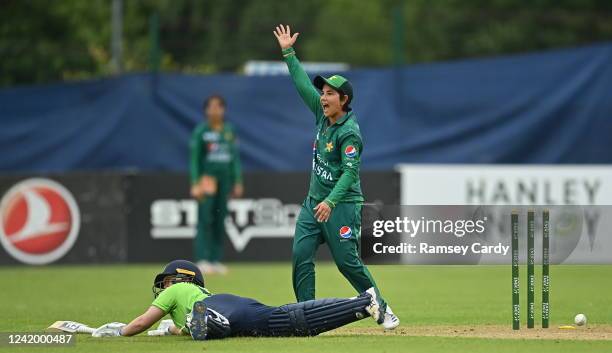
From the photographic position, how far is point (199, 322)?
10.9m

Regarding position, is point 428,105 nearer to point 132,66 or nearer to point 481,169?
point 481,169

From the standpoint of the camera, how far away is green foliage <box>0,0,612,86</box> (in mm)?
25453

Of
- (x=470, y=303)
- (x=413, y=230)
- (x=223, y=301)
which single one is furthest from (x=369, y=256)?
(x=470, y=303)

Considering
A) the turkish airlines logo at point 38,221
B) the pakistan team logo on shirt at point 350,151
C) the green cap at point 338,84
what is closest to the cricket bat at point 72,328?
the pakistan team logo on shirt at point 350,151

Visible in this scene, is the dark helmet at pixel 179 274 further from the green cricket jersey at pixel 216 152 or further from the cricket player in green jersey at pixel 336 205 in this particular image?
the green cricket jersey at pixel 216 152

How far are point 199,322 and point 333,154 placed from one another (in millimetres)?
1938

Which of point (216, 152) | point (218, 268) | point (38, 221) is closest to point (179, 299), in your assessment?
point (218, 268)

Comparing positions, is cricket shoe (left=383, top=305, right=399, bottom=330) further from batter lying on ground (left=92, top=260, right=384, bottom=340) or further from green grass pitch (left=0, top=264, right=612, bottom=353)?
batter lying on ground (left=92, top=260, right=384, bottom=340)

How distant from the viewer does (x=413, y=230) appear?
39.2 ft

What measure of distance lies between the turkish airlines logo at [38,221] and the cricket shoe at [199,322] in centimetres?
1062

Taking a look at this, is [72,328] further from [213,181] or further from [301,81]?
Answer: [213,181]

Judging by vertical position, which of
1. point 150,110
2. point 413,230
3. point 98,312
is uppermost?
point 150,110

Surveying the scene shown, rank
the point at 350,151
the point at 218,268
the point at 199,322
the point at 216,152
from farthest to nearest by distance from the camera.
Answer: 1. the point at 216,152
2. the point at 218,268
3. the point at 350,151
4. the point at 199,322

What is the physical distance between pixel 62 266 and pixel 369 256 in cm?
1053
